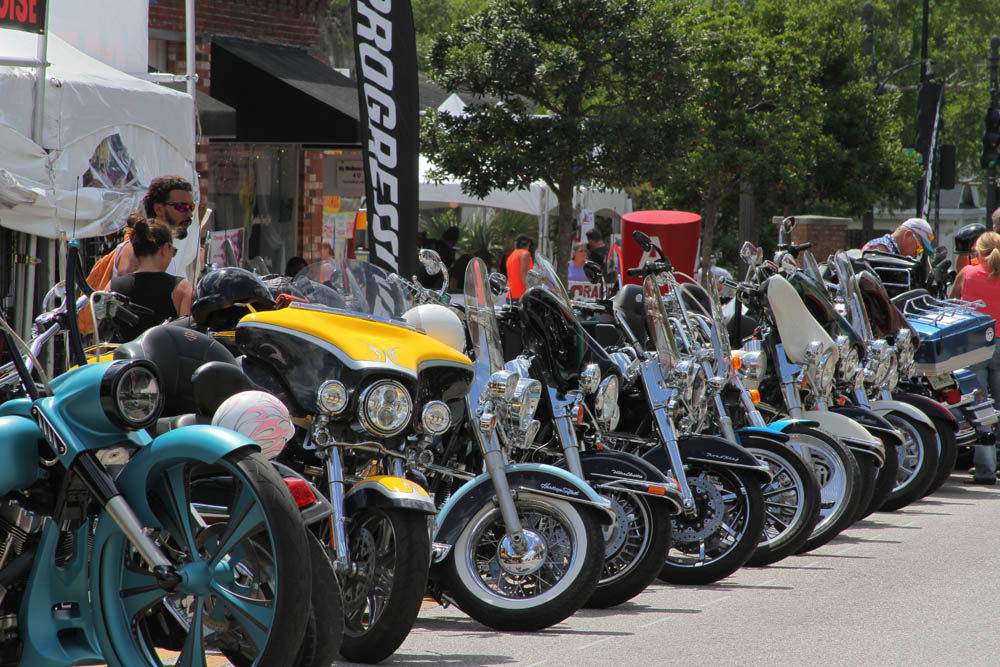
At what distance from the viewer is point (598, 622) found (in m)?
6.14

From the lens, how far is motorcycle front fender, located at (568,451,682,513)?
6199 mm

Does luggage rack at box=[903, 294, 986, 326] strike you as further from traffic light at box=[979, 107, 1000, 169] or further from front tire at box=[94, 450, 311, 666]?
traffic light at box=[979, 107, 1000, 169]

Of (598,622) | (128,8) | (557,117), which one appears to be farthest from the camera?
(557,117)

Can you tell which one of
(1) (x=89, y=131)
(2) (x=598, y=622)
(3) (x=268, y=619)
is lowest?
(2) (x=598, y=622)

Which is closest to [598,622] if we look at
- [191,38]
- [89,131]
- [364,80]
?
[364,80]

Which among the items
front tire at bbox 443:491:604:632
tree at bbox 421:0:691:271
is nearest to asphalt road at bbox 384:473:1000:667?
front tire at bbox 443:491:604:632

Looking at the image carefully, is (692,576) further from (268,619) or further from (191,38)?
(191,38)

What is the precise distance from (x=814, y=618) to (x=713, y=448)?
99cm

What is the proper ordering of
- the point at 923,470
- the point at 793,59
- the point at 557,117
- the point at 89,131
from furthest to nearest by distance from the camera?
the point at 793,59 → the point at 557,117 → the point at 923,470 → the point at 89,131

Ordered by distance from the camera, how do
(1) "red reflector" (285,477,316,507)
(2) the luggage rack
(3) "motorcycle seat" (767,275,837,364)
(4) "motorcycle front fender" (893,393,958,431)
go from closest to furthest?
(1) "red reflector" (285,477,316,507) → (3) "motorcycle seat" (767,275,837,364) → (4) "motorcycle front fender" (893,393,958,431) → (2) the luggage rack

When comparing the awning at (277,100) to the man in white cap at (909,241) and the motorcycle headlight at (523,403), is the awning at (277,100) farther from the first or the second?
the motorcycle headlight at (523,403)

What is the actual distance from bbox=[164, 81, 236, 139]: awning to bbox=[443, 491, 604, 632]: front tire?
25.8 ft

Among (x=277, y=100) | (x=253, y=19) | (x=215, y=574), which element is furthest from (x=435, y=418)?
(x=253, y=19)

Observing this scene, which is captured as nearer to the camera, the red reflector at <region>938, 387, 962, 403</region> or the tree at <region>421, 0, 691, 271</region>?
the red reflector at <region>938, 387, 962, 403</region>
